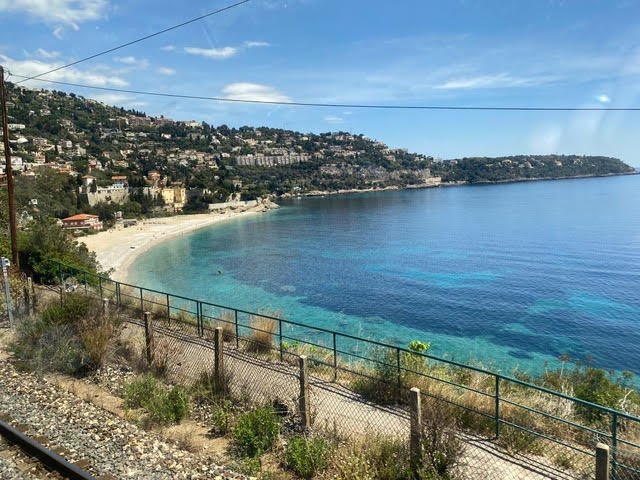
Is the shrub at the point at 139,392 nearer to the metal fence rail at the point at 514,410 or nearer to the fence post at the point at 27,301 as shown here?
the metal fence rail at the point at 514,410

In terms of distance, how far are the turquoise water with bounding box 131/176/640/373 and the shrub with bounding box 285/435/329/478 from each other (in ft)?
33.0

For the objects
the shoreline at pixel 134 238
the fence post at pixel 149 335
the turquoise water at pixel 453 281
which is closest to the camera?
the fence post at pixel 149 335

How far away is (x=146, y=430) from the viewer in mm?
7379

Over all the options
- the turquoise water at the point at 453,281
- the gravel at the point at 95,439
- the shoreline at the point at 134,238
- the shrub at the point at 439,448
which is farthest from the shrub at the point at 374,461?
the shoreline at the point at 134,238

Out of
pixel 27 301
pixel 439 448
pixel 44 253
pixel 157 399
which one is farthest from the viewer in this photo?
pixel 44 253

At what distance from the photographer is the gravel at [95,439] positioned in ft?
19.9

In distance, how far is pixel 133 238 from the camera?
75125 millimetres

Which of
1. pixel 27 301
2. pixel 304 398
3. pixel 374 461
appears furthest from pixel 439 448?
pixel 27 301

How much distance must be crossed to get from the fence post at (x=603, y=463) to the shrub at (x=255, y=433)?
4.09m

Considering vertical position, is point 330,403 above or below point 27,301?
below

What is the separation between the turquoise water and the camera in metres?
26.1

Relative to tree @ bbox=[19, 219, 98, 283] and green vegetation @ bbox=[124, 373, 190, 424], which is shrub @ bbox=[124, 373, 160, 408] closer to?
green vegetation @ bbox=[124, 373, 190, 424]

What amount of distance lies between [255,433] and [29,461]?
3.00m

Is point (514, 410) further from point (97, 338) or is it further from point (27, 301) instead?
point (27, 301)
